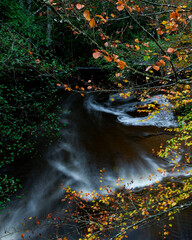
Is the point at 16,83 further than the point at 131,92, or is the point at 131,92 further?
the point at 131,92

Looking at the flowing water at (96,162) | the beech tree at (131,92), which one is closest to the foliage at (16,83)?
the flowing water at (96,162)

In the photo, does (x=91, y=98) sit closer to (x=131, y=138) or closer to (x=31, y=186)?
(x=131, y=138)

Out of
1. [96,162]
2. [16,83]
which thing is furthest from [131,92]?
[16,83]

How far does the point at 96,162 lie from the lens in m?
6.91

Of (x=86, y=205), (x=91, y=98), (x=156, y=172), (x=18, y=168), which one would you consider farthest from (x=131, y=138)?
(x=91, y=98)

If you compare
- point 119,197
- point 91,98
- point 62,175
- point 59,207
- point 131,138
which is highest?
point 91,98

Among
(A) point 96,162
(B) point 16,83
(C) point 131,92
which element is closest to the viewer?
(B) point 16,83

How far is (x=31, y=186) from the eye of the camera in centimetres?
598

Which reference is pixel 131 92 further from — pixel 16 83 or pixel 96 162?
pixel 16 83

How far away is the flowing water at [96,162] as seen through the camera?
5.09m

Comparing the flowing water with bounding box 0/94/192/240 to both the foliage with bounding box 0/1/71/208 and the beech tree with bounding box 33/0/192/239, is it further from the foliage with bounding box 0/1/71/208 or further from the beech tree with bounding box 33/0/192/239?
the foliage with bounding box 0/1/71/208

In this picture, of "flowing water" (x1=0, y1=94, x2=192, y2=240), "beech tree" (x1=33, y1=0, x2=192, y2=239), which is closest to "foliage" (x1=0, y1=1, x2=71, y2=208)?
"flowing water" (x1=0, y1=94, x2=192, y2=240)

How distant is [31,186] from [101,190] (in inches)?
103

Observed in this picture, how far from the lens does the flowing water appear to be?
5.09m
